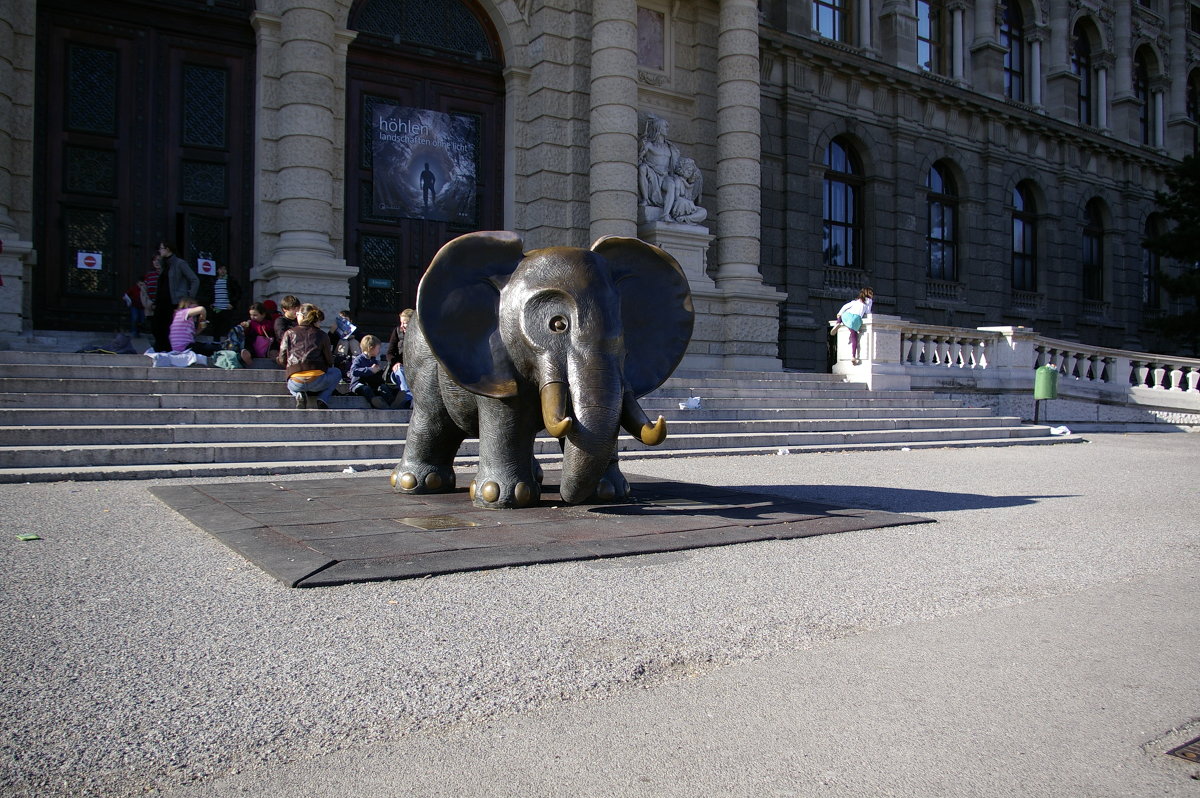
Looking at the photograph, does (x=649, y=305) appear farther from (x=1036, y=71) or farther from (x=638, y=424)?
(x=1036, y=71)

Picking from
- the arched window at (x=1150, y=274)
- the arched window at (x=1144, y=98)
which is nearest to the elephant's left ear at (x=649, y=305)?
the arched window at (x=1150, y=274)

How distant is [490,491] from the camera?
5910 mm

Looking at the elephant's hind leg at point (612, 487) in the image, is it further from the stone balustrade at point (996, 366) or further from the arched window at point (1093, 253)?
the arched window at point (1093, 253)

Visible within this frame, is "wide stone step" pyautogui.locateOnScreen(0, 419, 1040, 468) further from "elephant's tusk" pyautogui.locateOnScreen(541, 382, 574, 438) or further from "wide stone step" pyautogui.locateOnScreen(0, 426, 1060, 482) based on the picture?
"elephant's tusk" pyautogui.locateOnScreen(541, 382, 574, 438)

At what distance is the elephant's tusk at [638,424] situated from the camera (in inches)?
203

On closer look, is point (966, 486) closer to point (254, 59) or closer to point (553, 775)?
point (553, 775)

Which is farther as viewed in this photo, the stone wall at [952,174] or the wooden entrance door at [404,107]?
the stone wall at [952,174]

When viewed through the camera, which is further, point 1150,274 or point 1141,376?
point 1150,274

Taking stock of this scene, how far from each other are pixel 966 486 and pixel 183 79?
546 inches

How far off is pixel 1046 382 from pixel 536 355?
574 inches

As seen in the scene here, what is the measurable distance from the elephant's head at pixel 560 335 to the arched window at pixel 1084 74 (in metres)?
31.2

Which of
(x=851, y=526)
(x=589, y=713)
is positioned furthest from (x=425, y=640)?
(x=851, y=526)

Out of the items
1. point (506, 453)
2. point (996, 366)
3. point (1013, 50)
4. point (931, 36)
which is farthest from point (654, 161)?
point (1013, 50)

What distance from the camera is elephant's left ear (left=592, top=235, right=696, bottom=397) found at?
6.29m
